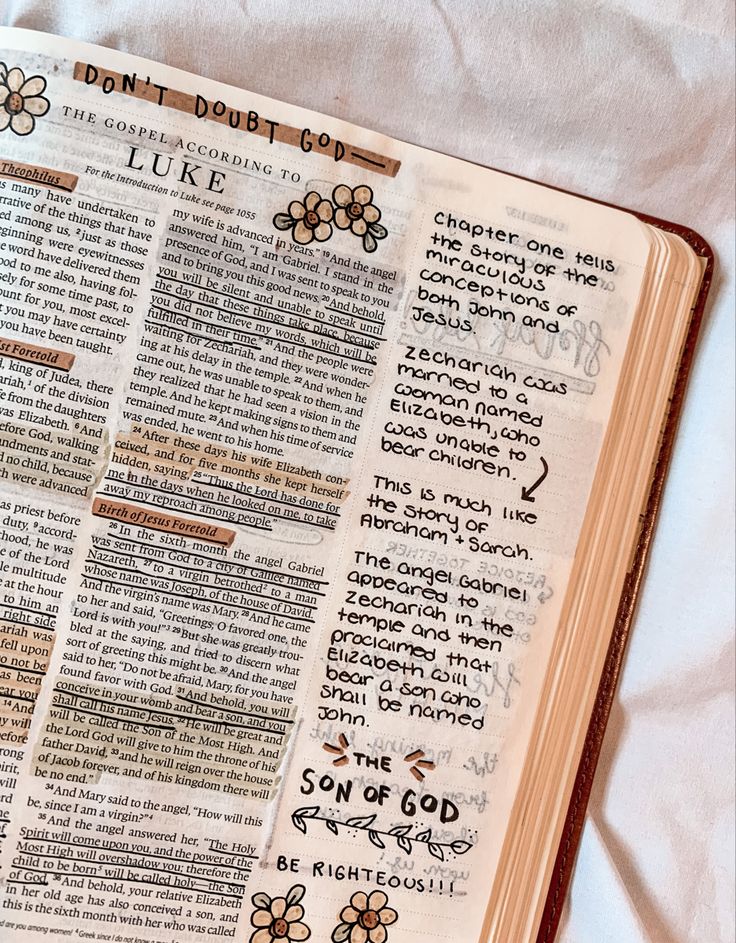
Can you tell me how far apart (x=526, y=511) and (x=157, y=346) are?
0.66 feet

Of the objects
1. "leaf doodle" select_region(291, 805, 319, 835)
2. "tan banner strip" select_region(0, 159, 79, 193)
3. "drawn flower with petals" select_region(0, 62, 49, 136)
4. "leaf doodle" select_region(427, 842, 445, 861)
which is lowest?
"leaf doodle" select_region(427, 842, 445, 861)

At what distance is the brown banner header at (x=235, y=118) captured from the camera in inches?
14.8

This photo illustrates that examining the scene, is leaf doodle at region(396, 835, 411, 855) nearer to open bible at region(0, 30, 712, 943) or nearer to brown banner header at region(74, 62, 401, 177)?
open bible at region(0, 30, 712, 943)

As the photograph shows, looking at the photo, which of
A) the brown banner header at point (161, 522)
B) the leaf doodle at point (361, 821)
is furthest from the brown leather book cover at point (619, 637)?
the brown banner header at point (161, 522)

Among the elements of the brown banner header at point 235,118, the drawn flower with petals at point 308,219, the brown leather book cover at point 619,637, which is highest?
the brown banner header at point 235,118

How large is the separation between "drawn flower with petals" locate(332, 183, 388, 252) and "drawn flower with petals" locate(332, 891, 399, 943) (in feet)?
1.07

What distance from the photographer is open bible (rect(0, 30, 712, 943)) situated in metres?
0.38

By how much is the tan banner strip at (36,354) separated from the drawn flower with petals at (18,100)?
0.10m

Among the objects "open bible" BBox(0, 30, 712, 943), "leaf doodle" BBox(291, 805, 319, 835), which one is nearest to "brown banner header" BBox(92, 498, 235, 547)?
"open bible" BBox(0, 30, 712, 943)

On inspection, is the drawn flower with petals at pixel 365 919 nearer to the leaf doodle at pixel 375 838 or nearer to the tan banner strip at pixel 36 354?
the leaf doodle at pixel 375 838

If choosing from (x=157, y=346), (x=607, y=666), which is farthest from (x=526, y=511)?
(x=157, y=346)

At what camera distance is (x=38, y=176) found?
370mm

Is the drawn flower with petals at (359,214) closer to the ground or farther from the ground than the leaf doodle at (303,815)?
farther from the ground

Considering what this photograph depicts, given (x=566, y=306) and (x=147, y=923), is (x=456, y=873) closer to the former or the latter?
(x=147, y=923)
